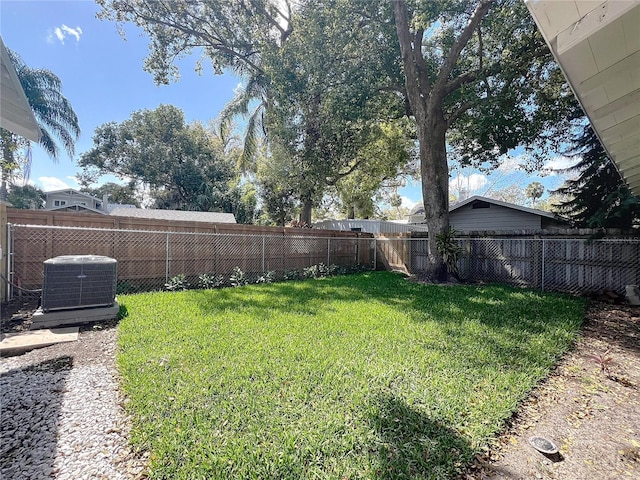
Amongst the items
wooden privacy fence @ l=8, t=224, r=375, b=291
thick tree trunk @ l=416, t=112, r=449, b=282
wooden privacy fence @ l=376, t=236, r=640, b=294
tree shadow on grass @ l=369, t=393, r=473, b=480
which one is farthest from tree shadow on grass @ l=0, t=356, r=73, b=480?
wooden privacy fence @ l=376, t=236, r=640, b=294

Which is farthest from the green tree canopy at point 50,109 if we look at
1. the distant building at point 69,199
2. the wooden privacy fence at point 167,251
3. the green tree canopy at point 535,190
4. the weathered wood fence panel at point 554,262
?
the green tree canopy at point 535,190

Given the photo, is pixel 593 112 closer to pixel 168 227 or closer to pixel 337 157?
pixel 168 227

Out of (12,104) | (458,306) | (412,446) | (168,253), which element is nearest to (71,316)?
(12,104)

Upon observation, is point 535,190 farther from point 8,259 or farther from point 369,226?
point 8,259

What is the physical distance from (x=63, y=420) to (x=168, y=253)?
5146mm

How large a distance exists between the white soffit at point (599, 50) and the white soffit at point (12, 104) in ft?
14.5

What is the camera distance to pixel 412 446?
74.7 inches

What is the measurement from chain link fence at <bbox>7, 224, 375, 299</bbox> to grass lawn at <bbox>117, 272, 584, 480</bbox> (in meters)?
1.81

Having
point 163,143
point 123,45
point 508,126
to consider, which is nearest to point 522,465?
point 508,126

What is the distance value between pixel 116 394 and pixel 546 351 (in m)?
4.50

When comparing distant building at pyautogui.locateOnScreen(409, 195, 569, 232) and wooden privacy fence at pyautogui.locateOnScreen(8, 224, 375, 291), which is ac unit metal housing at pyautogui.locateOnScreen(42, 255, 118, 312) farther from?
distant building at pyautogui.locateOnScreen(409, 195, 569, 232)

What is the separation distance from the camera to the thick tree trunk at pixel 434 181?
8492mm

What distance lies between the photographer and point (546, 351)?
345 centimetres

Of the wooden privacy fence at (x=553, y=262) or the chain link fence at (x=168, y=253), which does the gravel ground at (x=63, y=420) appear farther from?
the wooden privacy fence at (x=553, y=262)
